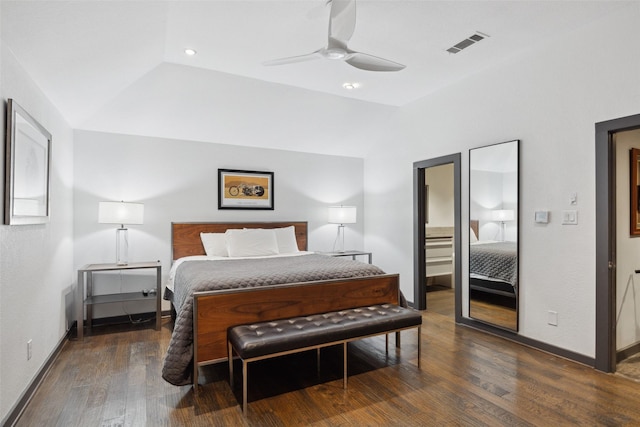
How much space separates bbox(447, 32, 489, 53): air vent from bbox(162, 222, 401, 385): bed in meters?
2.18

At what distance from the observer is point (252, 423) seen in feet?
6.99

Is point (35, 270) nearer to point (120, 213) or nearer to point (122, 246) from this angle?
point (120, 213)

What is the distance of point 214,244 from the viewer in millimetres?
4520

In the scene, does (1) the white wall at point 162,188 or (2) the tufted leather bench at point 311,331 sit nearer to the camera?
(2) the tufted leather bench at point 311,331

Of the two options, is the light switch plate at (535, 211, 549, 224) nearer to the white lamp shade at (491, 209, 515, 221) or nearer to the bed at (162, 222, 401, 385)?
the white lamp shade at (491, 209, 515, 221)

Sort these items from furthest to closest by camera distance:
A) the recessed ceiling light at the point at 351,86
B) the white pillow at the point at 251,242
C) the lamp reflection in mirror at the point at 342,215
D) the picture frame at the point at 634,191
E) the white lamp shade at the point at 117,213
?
the lamp reflection in mirror at the point at 342,215
the white pillow at the point at 251,242
the recessed ceiling light at the point at 351,86
the white lamp shade at the point at 117,213
the picture frame at the point at 634,191

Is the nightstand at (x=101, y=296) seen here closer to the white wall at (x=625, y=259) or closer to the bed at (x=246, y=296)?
the bed at (x=246, y=296)

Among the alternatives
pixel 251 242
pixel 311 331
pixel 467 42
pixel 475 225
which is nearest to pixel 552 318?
pixel 475 225

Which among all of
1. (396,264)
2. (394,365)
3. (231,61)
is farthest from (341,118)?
(394,365)

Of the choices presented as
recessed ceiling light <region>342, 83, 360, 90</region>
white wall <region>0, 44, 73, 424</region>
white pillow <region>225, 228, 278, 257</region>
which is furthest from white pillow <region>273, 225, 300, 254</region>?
white wall <region>0, 44, 73, 424</region>

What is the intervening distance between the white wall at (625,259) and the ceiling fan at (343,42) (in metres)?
2.13

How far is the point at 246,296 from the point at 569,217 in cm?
278

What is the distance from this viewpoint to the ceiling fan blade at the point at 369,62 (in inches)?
103

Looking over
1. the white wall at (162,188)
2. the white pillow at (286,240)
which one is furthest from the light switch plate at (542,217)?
the white wall at (162,188)
